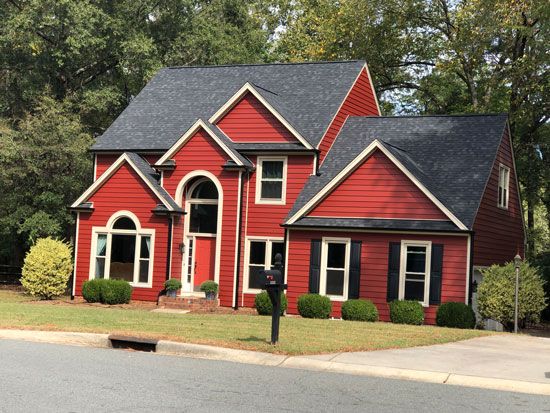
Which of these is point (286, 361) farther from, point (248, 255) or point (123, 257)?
point (123, 257)

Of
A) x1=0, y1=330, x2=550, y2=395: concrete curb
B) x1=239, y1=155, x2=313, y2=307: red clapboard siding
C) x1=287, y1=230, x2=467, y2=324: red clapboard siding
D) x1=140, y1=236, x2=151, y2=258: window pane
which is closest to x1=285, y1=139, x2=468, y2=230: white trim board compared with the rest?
x1=287, y1=230, x2=467, y2=324: red clapboard siding

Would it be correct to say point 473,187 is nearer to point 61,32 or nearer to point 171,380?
point 171,380

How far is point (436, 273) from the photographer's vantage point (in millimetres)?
22766

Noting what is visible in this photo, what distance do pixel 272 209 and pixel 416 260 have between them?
581cm

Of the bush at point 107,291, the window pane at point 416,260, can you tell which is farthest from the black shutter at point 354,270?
the bush at point 107,291

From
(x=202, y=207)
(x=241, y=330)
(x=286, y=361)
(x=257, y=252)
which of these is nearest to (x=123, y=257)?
(x=202, y=207)

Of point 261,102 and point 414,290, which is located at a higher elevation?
point 261,102

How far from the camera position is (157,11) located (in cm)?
4100

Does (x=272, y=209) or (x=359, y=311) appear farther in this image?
(x=272, y=209)

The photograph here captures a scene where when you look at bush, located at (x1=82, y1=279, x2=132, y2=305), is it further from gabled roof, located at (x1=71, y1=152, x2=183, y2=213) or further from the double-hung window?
the double-hung window

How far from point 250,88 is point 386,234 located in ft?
25.0

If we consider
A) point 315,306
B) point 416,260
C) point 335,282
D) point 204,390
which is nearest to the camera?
point 204,390

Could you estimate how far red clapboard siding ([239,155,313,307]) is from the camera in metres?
26.2

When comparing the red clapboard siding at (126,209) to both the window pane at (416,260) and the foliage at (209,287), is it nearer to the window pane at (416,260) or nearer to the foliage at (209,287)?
the foliage at (209,287)
